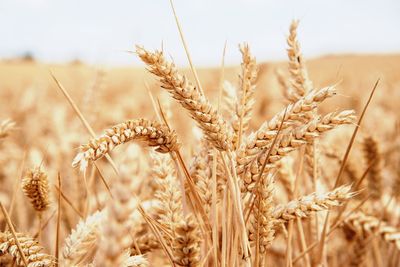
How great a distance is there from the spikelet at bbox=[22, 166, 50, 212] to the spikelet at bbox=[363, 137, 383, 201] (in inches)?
38.7

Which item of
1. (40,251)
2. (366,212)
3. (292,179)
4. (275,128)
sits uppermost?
(275,128)

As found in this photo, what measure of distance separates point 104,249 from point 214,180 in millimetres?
347

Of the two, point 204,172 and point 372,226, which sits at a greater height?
point 204,172

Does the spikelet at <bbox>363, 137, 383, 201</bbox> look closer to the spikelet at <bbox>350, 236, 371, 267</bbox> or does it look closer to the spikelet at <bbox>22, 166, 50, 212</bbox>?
the spikelet at <bbox>350, 236, 371, 267</bbox>

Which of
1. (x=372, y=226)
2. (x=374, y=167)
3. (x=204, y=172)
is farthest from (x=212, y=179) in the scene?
(x=374, y=167)

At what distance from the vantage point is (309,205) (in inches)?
28.5

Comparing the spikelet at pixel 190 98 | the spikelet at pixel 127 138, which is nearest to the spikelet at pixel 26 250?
the spikelet at pixel 127 138

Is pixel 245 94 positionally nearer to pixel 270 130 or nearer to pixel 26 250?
pixel 270 130

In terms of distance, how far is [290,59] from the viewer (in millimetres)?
944

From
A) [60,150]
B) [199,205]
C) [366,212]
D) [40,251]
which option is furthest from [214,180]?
[60,150]

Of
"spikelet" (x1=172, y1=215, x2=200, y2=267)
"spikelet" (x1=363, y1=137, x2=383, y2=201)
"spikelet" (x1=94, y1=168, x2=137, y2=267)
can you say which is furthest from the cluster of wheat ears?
"spikelet" (x1=363, y1=137, x2=383, y2=201)

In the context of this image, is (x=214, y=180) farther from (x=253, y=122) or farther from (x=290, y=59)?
(x=253, y=122)

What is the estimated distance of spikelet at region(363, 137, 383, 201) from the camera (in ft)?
4.65

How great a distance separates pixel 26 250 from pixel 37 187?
0.44 feet
